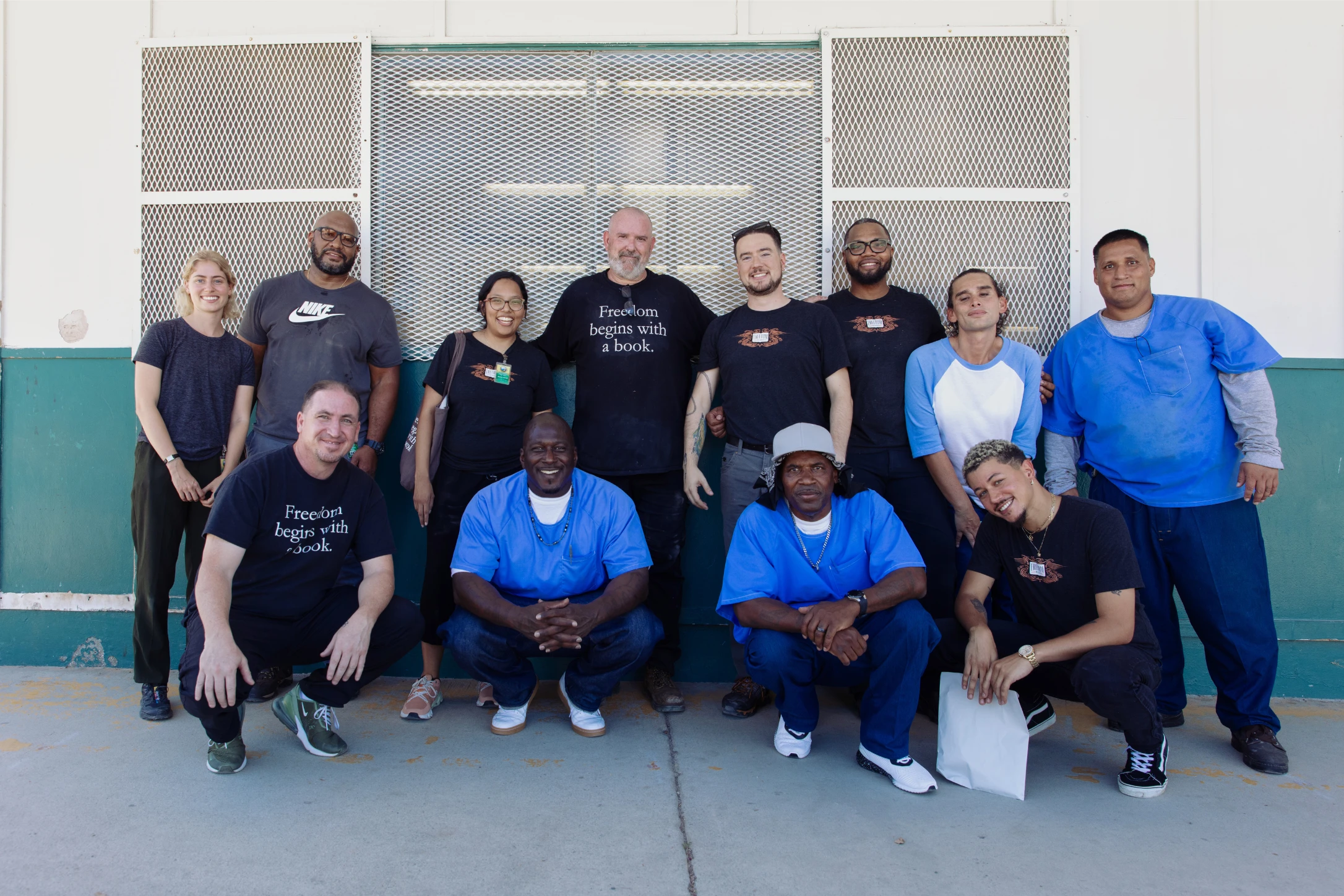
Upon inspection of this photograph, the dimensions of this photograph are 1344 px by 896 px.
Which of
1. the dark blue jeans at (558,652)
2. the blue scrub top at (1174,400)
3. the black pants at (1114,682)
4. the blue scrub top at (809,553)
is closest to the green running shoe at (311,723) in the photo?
the dark blue jeans at (558,652)

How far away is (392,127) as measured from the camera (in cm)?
443

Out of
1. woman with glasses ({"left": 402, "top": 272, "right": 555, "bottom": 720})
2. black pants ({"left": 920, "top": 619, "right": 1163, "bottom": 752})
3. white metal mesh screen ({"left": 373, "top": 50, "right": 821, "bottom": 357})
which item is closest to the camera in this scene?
black pants ({"left": 920, "top": 619, "right": 1163, "bottom": 752})

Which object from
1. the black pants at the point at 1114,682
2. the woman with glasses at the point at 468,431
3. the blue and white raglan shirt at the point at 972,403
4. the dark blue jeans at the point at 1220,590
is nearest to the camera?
the black pants at the point at 1114,682

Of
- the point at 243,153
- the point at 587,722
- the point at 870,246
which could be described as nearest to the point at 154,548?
the point at 587,722

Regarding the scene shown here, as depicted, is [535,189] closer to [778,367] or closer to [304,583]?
[778,367]

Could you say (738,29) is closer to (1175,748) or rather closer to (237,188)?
(237,188)

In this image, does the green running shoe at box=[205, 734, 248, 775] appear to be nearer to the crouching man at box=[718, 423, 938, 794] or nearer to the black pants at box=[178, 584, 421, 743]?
the black pants at box=[178, 584, 421, 743]

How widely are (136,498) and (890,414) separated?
3.28 metres

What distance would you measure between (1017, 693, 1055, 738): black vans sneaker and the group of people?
0.01m

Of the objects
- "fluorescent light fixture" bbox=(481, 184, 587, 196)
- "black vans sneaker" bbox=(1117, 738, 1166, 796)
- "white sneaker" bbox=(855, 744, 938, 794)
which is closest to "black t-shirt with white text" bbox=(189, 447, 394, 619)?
"fluorescent light fixture" bbox=(481, 184, 587, 196)

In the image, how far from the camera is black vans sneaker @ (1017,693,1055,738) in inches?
129

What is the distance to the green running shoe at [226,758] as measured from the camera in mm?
3035

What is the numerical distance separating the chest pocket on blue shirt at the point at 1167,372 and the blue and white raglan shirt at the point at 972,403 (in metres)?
0.42

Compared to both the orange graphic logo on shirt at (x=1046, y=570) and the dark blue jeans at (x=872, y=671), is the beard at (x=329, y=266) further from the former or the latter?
the orange graphic logo on shirt at (x=1046, y=570)
